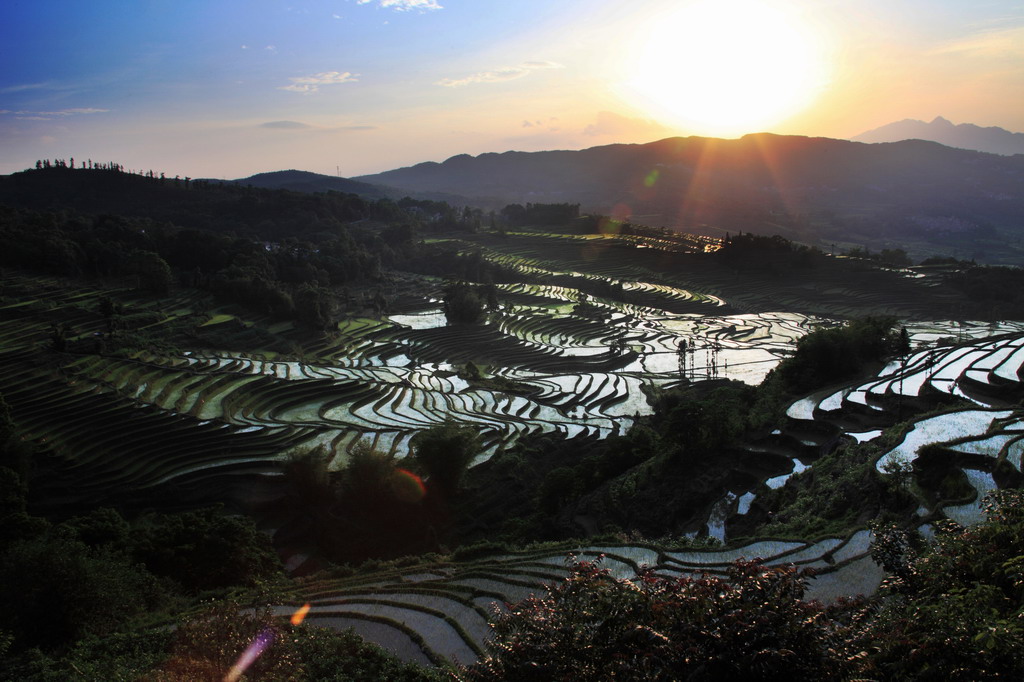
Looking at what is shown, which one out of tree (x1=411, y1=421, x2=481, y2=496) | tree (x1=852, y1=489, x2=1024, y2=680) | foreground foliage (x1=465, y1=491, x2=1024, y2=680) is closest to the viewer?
tree (x1=852, y1=489, x2=1024, y2=680)

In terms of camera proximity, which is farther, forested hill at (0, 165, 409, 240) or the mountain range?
the mountain range

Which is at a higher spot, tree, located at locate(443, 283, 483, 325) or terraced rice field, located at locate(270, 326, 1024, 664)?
tree, located at locate(443, 283, 483, 325)

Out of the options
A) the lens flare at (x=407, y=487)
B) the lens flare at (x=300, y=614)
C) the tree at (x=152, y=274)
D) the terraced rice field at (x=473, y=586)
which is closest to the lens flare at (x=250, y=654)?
the terraced rice field at (x=473, y=586)

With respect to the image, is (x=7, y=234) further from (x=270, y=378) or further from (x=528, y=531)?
(x=528, y=531)

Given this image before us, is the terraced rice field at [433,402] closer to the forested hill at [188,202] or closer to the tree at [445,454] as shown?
the tree at [445,454]

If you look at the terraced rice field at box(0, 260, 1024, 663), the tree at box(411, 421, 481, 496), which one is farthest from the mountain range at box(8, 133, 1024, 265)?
the tree at box(411, 421, 481, 496)

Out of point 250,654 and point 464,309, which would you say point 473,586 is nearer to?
point 250,654

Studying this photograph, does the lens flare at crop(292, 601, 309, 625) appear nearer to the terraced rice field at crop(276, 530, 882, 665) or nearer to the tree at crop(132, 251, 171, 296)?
the terraced rice field at crop(276, 530, 882, 665)

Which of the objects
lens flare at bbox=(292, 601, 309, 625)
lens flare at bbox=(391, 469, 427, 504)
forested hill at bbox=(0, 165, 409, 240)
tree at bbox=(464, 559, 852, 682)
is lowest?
lens flare at bbox=(391, 469, 427, 504)

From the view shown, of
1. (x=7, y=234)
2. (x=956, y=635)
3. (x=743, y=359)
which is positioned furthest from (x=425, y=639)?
(x=7, y=234)
